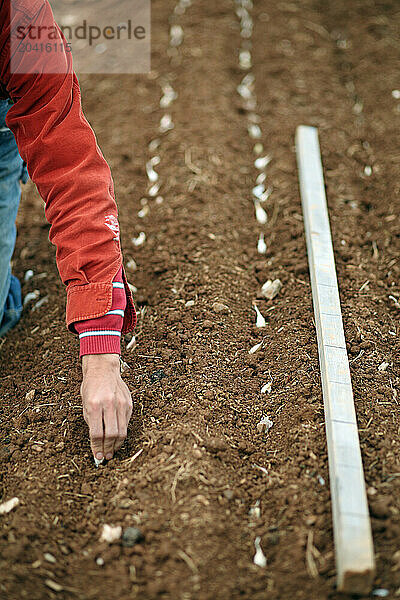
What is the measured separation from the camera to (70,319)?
1.53m

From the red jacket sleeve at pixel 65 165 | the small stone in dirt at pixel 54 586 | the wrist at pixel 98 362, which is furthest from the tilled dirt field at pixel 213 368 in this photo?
the red jacket sleeve at pixel 65 165

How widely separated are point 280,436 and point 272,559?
367 millimetres

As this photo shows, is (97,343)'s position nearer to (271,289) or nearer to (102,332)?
(102,332)

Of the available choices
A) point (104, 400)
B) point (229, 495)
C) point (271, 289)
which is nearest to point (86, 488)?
point (104, 400)

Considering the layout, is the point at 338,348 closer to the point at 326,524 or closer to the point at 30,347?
the point at 326,524

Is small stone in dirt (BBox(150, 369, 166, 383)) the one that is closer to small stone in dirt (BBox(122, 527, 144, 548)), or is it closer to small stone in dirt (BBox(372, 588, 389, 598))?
small stone in dirt (BBox(122, 527, 144, 548))

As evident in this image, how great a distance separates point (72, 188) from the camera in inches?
62.4

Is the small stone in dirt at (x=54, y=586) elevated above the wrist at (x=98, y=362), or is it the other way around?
the wrist at (x=98, y=362)

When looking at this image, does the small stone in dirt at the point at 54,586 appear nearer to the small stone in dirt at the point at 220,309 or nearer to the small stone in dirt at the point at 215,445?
the small stone in dirt at the point at 215,445

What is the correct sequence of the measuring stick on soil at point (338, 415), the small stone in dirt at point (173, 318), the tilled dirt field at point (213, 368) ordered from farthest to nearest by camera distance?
1. the small stone in dirt at point (173, 318)
2. the tilled dirt field at point (213, 368)
3. the measuring stick on soil at point (338, 415)

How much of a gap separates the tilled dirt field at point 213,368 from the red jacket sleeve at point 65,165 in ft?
1.25

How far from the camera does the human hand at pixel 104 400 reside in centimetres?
148

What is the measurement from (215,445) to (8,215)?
1.17 metres

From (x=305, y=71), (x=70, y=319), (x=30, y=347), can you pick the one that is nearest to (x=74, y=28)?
(x=305, y=71)
